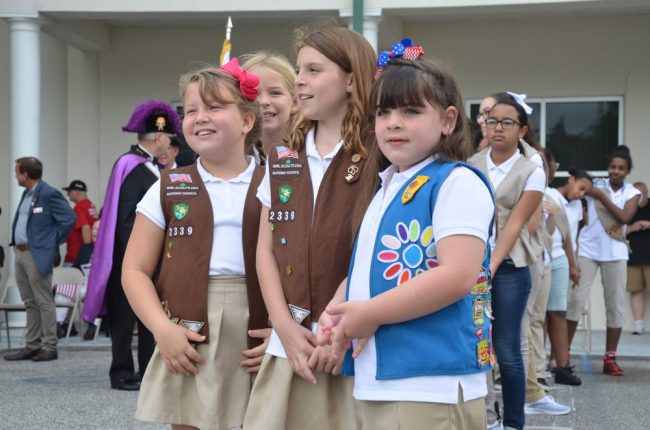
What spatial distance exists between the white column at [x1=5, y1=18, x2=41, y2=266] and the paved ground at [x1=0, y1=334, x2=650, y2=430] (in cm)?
256

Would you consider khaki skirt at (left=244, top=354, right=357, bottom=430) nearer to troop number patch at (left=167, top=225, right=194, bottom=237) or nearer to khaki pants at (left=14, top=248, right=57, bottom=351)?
troop number patch at (left=167, top=225, right=194, bottom=237)

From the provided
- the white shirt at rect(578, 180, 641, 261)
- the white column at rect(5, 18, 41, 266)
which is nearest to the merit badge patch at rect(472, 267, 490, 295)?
the white shirt at rect(578, 180, 641, 261)

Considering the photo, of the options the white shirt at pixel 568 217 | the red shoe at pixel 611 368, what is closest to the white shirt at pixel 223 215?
the white shirt at pixel 568 217

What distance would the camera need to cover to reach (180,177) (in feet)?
11.4

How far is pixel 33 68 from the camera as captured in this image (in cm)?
1188

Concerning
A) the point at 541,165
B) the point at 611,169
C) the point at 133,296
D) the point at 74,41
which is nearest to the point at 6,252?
the point at 74,41

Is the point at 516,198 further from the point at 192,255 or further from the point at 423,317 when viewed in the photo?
the point at 423,317

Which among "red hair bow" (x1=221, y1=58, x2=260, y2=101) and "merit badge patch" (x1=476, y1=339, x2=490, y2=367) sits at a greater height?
"red hair bow" (x1=221, y1=58, x2=260, y2=101)

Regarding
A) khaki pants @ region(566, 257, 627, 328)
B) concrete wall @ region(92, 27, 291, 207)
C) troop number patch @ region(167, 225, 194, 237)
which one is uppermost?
concrete wall @ region(92, 27, 291, 207)

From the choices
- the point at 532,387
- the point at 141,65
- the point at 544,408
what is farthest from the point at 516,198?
the point at 141,65

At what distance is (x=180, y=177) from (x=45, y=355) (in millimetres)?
7328

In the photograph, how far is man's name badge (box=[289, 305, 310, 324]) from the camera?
309 cm

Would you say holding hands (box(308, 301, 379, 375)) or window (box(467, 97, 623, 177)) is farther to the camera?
window (box(467, 97, 623, 177))

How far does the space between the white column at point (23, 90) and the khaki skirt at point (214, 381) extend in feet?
29.7
